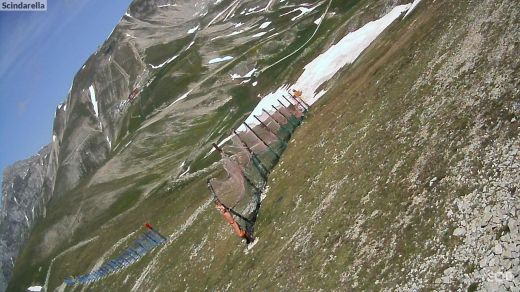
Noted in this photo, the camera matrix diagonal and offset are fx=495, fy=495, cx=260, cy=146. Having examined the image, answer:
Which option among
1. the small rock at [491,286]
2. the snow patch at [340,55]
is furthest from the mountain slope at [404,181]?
the snow patch at [340,55]

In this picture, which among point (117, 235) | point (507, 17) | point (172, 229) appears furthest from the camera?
point (117, 235)

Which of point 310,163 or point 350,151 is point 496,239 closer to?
point 350,151

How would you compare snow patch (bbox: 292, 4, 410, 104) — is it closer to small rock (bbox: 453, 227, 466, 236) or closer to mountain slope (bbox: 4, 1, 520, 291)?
mountain slope (bbox: 4, 1, 520, 291)

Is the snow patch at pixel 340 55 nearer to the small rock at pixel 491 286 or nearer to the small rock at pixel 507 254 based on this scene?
the small rock at pixel 507 254

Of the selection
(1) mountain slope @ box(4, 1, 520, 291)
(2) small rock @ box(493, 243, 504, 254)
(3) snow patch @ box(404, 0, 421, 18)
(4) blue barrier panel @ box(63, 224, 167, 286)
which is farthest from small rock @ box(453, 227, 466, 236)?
(4) blue barrier panel @ box(63, 224, 167, 286)

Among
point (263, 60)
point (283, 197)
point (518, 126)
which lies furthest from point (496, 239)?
point (263, 60)

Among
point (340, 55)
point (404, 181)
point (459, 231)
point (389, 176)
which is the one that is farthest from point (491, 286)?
point (340, 55)

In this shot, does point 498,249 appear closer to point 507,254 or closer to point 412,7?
point 507,254

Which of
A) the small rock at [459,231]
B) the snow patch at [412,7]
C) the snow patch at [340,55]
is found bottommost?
the snow patch at [340,55]

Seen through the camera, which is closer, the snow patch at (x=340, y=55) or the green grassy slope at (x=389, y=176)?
the green grassy slope at (x=389, y=176)

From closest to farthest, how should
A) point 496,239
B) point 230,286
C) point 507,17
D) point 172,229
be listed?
point 496,239 → point 507,17 → point 230,286 → point 172,229

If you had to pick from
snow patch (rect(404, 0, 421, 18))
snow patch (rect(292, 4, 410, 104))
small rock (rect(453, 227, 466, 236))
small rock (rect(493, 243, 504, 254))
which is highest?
small rock (rect(453, 227, 466, 236))
